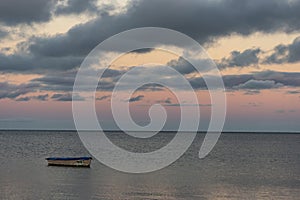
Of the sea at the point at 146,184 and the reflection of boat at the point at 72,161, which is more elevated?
the reflection of boat at the point at 72,161

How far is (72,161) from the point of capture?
338ft

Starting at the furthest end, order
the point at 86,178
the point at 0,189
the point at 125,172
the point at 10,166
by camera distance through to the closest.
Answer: the point at 10,166, the point at 125,172, the point at 86,178, the point at 0,189

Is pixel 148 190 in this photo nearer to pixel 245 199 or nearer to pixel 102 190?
pixel 102 190

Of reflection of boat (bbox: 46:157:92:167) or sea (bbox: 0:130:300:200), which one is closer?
sea (bbox: 0:130:300:200)

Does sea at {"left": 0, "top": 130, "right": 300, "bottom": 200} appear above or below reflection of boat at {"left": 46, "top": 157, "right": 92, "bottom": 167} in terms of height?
below

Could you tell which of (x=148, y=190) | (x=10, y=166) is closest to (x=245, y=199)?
(x=148, y=190)

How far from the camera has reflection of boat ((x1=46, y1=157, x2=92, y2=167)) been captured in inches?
4031

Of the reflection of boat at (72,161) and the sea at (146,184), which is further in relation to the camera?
the reflection of boat at (72,161)

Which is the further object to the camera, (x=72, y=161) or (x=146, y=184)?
(x=72, y=161)

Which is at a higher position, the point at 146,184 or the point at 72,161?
the point at 72,161

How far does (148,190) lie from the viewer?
65.5m

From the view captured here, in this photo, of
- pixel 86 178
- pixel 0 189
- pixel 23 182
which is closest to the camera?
pixel 0 189

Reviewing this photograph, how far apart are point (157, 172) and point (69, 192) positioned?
29549 millimetres

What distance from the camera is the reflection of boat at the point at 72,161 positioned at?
4031 inches
